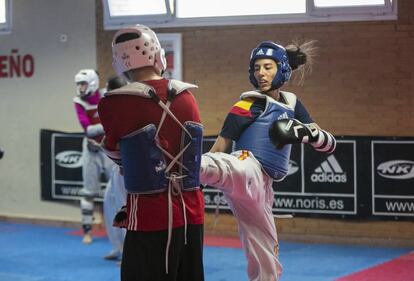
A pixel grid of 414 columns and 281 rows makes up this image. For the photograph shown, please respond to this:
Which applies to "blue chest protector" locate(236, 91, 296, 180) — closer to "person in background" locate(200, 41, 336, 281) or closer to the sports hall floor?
"person in background" locate(200, 41, 336, 281)

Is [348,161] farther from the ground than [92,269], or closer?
farther from the ground

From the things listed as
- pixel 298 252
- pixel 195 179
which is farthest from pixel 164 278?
pixel 298 252

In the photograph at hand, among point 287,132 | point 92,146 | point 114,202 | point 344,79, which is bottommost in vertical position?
point 114,202

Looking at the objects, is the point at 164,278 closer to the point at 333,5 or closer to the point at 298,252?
the point at 298,252

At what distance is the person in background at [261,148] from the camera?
464cm

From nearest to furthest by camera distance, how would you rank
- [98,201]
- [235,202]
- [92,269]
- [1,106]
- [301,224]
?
1. [235,202]
2. [92,269]
3. [301,224]
4. [98,201]
5. [1,106]

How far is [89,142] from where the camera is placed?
8.44 meters

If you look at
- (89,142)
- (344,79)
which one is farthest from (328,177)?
(89,142)

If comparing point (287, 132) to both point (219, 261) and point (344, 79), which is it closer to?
point (219, 261)

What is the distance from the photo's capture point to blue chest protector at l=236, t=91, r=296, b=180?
4820mm

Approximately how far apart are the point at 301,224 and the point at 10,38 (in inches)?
194

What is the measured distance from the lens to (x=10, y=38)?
33.7ft

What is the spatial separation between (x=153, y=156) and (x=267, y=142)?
1509 millimetres

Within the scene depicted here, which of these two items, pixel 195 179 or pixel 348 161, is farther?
pixel 348 161
